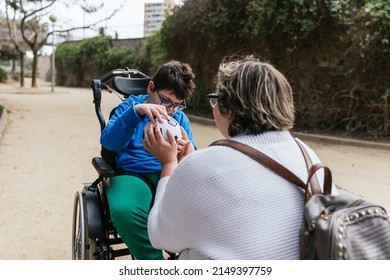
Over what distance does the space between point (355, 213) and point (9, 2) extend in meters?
14.3

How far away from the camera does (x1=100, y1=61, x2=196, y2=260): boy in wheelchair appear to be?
62.4 inches

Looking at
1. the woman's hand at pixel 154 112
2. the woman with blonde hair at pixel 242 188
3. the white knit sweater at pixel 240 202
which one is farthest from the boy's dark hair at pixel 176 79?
the white knit sweater at pixel 240 202

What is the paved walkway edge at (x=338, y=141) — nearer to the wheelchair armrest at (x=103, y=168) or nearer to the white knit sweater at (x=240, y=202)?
the wheelchair armrest at (x=103, y=168)

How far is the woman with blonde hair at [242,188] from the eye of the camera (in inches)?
38.0

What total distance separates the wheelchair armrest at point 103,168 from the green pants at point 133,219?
3.3 inches

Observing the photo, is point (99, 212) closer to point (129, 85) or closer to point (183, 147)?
point (183, 147)

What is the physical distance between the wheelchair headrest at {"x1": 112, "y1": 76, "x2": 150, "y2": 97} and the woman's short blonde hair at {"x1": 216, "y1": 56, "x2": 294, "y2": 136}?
1161 millimetres

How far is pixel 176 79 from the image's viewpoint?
1.83 meters

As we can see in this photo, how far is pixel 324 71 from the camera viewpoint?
22.9ft

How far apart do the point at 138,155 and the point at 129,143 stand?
7 centimetres

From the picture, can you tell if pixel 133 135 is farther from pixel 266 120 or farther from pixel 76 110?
pixel 76 110

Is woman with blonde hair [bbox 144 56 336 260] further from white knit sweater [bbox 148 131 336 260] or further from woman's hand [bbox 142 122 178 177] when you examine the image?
woman's hand [bbox 142 122 178 177]

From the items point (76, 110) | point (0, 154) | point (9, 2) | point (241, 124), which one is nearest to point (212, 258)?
point (241, 124)

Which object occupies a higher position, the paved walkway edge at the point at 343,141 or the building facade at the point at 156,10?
the building facade at the point at 156,10
